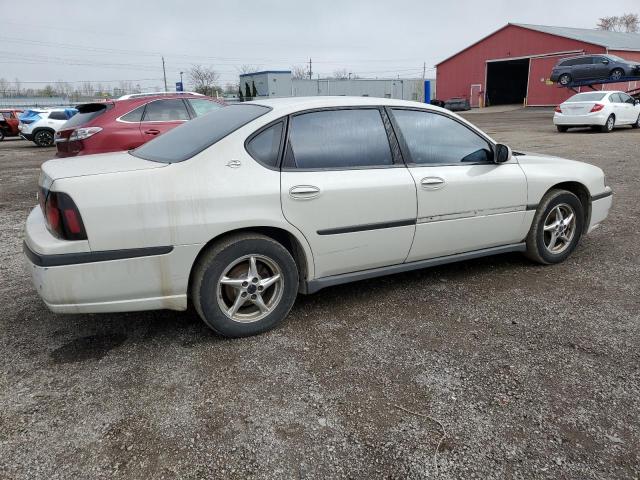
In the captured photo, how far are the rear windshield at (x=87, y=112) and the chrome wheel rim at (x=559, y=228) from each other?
6670 millimetres

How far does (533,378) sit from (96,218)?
8.51 ft

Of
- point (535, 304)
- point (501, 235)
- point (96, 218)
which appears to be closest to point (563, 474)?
point (535, 304)

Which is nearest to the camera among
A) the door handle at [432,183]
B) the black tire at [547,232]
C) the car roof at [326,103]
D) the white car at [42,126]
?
the car roof at [326,103]

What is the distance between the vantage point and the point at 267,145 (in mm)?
3254

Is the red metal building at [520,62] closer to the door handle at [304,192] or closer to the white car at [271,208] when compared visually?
the white car at [271,208]

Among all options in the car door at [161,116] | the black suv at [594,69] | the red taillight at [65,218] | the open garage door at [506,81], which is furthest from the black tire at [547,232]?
the open garage door at [506,81]

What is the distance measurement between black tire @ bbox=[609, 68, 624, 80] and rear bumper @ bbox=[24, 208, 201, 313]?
30.9 m

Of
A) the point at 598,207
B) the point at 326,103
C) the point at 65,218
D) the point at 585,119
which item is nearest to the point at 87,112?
the point at 326,103

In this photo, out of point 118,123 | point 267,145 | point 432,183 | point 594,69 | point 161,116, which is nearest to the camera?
point 267,145

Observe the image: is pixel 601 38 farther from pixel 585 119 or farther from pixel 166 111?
pixel 166 111

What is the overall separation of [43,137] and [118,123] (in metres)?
13.7

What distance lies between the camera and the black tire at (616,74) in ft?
88.8

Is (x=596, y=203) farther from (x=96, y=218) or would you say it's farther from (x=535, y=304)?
(x=96, y=218)

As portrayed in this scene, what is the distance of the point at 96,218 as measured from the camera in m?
2.76
